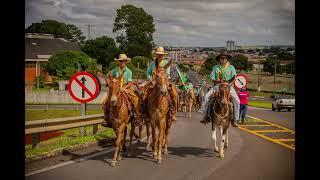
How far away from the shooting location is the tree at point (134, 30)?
10.2m

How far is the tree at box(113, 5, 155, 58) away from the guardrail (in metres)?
2.32

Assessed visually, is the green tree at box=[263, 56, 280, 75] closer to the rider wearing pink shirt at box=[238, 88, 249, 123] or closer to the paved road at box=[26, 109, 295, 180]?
the paved road at box=[26, 109, 295, 180]

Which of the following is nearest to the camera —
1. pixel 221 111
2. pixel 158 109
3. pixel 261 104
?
pixel 158 109

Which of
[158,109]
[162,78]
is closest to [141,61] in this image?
[158,109]

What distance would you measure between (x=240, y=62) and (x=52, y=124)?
5863mm

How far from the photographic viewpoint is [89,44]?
3359cm

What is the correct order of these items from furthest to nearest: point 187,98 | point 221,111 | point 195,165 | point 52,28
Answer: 1. point 52,28
2. point 187,98
3. point 221,111
4. point 195,165

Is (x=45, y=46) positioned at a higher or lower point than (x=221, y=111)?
higher

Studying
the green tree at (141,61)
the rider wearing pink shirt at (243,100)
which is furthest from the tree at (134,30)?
the rider wearing pink shirt at (243,100)

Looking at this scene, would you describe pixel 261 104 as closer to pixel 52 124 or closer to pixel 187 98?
pixel 187 98

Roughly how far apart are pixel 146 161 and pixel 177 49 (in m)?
3.03

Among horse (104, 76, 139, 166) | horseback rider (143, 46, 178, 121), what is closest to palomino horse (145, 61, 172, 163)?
horseback rider (143, 46, 178, 121)

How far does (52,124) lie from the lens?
11.7 m

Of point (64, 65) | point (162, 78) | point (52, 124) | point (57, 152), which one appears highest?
point (64, 65)
